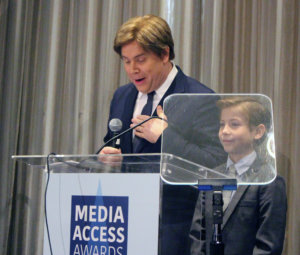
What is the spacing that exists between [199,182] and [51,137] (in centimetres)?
229

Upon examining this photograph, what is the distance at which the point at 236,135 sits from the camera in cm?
142

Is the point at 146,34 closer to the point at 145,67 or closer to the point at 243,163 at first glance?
the point at 145,67

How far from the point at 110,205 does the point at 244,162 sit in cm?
45

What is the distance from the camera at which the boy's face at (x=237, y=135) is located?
1437 mm

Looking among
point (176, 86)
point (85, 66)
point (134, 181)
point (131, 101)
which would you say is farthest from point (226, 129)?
point (85, 66)

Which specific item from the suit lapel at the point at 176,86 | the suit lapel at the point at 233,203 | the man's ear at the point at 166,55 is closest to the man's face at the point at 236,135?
the suit lapel at the point at 233,203

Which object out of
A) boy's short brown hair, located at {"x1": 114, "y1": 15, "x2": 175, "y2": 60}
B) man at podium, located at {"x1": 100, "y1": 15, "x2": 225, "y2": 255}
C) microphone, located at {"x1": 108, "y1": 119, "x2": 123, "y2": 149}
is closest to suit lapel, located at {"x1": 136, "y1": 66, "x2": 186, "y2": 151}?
man at podium, located at {"x1": 100, "y1": 15, "x2": 225, "y2": 255}

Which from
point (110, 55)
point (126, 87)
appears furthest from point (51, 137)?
point (126, 87)

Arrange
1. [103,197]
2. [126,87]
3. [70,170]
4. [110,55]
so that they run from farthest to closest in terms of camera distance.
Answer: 1. [110,55]
2. [126,87]
3. [70,170]
4. [103,197]

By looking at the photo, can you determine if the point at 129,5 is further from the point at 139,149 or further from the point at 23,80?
the point at 139,149

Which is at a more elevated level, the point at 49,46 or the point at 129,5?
the point at 129,5

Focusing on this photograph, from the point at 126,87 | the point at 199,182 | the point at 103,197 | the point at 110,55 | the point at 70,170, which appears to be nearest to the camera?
the point at 199,182

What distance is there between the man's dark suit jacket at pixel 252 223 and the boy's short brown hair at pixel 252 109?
1.98 feet

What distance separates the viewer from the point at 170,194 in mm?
2018
